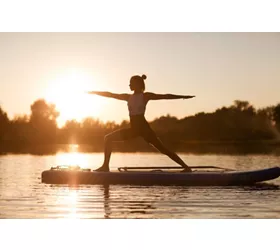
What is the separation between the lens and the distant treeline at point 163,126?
11164 mm

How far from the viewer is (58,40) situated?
9.58 meters

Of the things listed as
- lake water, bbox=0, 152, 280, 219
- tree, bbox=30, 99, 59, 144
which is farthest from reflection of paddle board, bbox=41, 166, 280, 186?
tree, bbox=30, 99, 59, 144

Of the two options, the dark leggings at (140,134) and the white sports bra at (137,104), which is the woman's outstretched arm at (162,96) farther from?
the dark leggings at (140,134)

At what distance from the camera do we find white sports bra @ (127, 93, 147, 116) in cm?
1009

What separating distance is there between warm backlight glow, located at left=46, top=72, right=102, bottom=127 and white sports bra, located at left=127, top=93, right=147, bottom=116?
0.52 meters

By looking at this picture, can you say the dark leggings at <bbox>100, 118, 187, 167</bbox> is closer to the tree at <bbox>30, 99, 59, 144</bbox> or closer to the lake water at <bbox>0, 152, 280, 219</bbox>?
the lake water at <bbox>0, 152, 280, 219</bbox>


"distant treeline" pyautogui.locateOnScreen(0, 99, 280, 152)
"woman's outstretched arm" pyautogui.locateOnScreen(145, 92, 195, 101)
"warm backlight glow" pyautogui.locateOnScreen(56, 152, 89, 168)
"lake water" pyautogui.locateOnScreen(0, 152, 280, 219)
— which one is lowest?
"lake water" pyautogui.locateOnScreen(0, 152, 280, 219)

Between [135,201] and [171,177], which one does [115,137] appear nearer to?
[171,177]

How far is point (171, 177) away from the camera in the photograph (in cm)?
1045

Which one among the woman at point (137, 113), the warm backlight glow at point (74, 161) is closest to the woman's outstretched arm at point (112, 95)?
the woman at point (137, 113)

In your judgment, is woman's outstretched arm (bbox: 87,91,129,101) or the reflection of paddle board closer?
woman's outstretched arm (bbox: 87,91,129,101)

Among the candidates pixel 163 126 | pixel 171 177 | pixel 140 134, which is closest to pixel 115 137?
pixel 140 134

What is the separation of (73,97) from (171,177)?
70.4 inches
